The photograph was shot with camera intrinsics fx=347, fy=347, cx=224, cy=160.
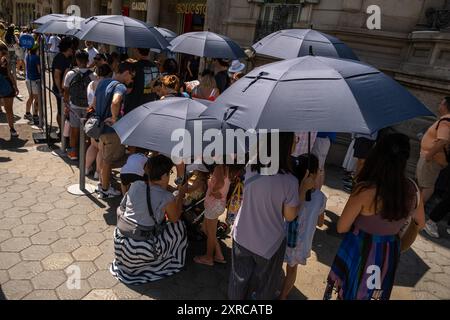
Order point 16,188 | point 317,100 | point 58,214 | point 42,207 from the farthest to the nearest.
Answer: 1. point 16,188
2. point 42,207
3. point 58,214
4. point 317,100

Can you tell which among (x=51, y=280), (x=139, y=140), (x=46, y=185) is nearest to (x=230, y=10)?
(x=46, y=185)

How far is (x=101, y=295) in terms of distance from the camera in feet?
10.9

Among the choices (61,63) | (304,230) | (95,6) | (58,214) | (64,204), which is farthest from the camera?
(95,6)

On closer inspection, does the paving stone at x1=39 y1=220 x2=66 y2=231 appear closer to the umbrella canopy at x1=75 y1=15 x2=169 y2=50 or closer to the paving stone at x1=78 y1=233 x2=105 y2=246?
the paving stone at x1=78 y1=233 x2=105 y2=246

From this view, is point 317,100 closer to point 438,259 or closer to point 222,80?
point 438,259

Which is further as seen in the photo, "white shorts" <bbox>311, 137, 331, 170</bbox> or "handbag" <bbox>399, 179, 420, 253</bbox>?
"white shorts" <bbox>311, 137, 331, 170</bbox>

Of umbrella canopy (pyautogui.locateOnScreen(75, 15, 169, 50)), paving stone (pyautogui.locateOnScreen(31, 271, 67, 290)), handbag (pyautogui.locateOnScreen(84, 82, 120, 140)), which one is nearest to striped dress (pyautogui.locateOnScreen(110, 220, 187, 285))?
paving stone (pyautogui.locateOnScreen(31, 271, 67, 290))

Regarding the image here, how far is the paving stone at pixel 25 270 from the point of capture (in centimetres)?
340

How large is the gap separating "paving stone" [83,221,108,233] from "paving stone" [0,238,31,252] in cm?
66

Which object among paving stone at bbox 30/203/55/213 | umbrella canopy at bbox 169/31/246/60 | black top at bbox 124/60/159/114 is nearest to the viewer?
paving stone at bbox 30/203/55/213

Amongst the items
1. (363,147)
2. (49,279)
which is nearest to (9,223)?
(49,279)

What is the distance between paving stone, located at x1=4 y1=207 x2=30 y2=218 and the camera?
4.36 m

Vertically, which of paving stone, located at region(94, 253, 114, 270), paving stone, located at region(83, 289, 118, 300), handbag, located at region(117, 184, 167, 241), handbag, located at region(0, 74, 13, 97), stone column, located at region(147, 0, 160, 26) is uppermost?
stone column, located at region(147, 0, 160, 26)

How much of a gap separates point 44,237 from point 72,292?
104cm
